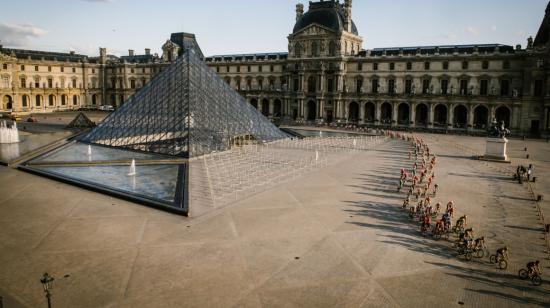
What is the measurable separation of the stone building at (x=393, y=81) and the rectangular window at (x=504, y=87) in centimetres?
10

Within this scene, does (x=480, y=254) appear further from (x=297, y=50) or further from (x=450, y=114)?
(x=297, y=50)

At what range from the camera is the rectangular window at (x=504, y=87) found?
155 feet

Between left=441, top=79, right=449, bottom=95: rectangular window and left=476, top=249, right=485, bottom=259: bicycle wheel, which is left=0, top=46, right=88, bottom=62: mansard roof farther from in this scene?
left=476, top=249, right=485, bottom=259: bicycle wheel

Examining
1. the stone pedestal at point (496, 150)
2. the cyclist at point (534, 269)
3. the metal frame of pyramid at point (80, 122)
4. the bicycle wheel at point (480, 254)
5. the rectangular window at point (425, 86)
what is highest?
the rectangular window at point (425, 86)

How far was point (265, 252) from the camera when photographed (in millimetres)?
12188

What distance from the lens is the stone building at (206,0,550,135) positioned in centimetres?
4584

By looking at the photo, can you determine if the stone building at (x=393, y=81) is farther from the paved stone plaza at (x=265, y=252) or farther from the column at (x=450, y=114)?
the paved stone plaza at (x=265, y=252)

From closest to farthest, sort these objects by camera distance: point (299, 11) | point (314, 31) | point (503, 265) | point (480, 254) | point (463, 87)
Result: 1. point (503, 265)
2. point (480, 254)
3. point (463, 87)
4. point (314, 31)
5. point (299, 11)

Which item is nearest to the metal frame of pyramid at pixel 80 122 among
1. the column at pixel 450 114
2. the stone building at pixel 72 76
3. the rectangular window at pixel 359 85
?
→ the stone building at pixel 72 76

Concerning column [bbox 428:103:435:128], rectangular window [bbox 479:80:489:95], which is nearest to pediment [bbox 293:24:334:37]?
column [bbox 428:103:435:128]

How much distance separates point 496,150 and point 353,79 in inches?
1155

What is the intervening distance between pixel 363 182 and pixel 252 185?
596 centimetres

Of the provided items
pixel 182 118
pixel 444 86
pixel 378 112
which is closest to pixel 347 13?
pixel 378 112

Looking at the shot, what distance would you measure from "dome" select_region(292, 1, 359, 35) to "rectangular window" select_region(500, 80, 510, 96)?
20.7 m
